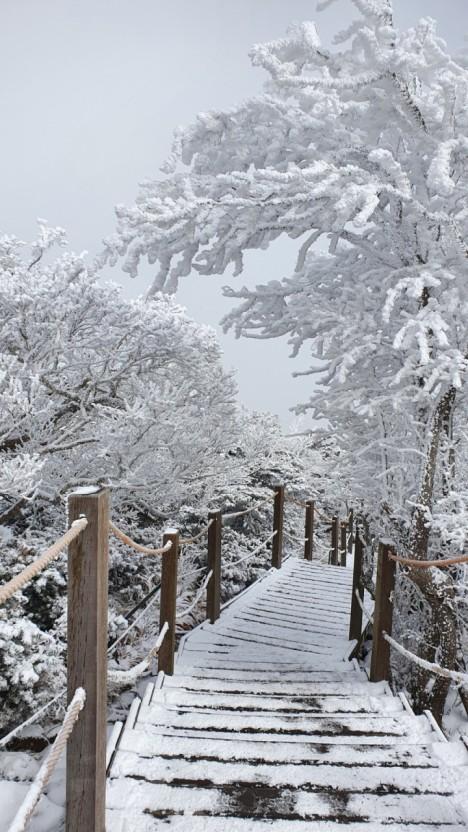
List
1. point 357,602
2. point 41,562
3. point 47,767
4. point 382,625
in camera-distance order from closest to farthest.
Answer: point 41,562 → point 47,767 → point 382,625 → point 357,602

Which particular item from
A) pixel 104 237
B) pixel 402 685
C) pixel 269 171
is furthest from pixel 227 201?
pixel 402 685

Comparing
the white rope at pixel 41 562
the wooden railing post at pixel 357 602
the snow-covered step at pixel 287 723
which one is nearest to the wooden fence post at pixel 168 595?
the snow-covered step at pixel 287 723

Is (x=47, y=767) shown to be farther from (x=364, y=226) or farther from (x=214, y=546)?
(x=364, y=226)

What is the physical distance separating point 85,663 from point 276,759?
1.24m

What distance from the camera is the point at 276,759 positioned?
2342 mm

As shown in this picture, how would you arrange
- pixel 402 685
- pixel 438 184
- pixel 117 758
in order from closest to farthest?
pixel 117 758, pixel 438 184, pixel 402 685

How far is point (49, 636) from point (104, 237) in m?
3.39

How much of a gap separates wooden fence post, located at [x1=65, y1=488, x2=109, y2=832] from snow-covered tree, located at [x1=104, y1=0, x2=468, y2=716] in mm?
2683

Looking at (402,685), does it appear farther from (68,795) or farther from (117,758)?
(68,795)

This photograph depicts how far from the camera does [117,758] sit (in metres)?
2.25

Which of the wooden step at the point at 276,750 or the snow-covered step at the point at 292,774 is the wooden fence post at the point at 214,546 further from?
the snow-covered step at the point at 292,774

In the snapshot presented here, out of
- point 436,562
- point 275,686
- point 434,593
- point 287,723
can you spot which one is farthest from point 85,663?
point 434,593

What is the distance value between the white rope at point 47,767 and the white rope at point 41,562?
1.33ft

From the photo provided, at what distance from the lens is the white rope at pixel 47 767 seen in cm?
139
